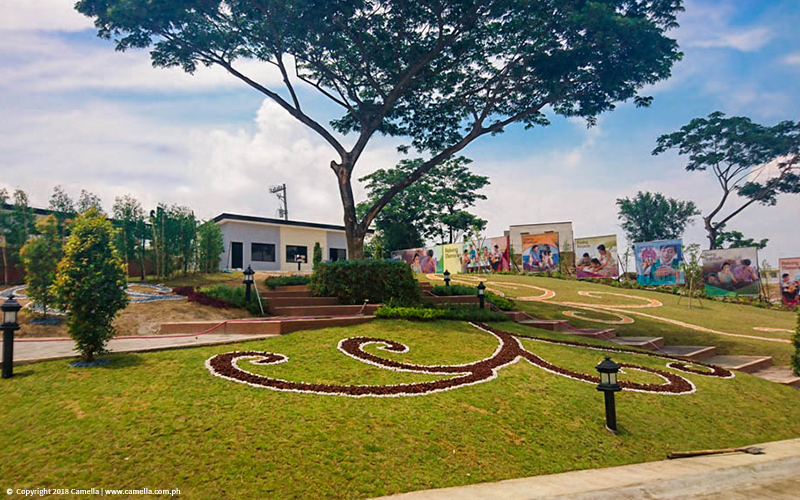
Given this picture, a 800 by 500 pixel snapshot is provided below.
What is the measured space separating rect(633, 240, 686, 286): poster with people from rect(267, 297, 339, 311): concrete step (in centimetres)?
2018

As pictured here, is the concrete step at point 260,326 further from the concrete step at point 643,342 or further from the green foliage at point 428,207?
the green foliage at point 428,207

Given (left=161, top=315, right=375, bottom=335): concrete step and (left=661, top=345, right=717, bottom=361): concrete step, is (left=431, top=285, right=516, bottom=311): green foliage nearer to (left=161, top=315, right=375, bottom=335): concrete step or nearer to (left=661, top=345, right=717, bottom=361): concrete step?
(left=661, top=345, right=717, bottom=361): concrete step

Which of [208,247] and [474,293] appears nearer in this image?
[474,293]

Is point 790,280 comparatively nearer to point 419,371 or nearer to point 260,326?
point 419,371

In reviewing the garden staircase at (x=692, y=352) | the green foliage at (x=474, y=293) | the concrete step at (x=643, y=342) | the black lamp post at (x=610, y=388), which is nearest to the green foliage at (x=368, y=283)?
the green foliage at (x=474, y=293)

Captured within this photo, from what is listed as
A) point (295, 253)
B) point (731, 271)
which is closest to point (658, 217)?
point (731, 271)

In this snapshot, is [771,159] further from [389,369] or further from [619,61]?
[389,369]

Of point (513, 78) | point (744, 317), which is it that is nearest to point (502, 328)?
point (513, 78)

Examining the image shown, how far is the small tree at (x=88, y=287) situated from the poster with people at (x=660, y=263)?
25.2 m

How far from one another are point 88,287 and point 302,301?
5.55 metres

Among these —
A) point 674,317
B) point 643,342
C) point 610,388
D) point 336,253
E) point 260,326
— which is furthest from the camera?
point 336,253

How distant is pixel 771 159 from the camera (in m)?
32.4

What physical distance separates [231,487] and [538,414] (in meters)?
3.53

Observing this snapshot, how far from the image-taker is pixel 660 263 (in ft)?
77.8
